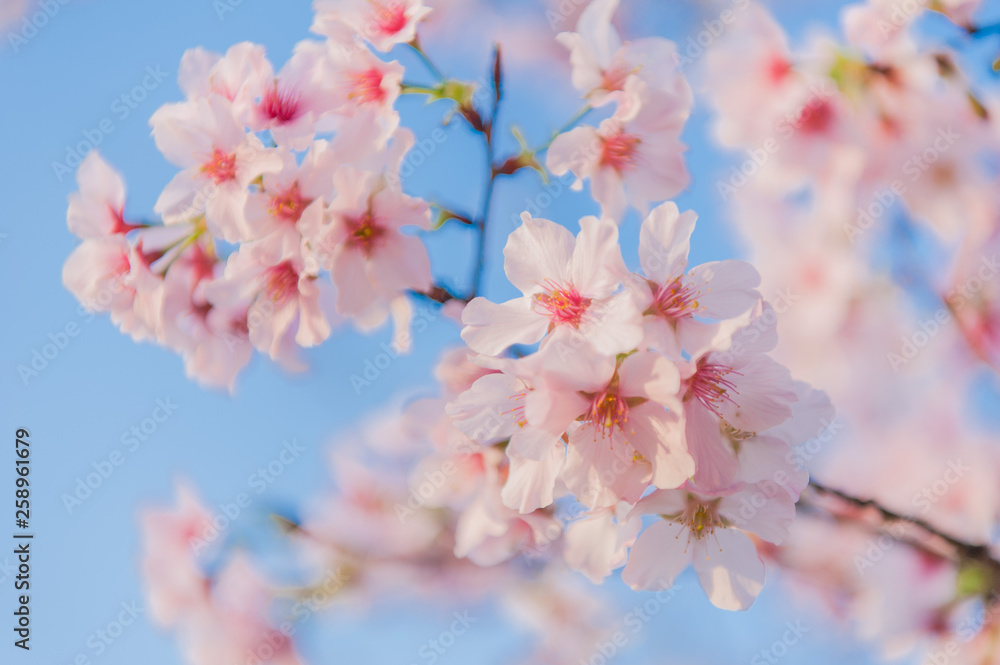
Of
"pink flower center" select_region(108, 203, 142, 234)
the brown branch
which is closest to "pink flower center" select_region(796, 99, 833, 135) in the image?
the brown branch

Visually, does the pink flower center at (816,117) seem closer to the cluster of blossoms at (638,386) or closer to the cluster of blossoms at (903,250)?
the cluster of blossoms at (903,250)

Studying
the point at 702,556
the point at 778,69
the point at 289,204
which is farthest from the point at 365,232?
the point at 778,69

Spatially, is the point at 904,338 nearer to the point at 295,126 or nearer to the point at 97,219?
the point at 295,126

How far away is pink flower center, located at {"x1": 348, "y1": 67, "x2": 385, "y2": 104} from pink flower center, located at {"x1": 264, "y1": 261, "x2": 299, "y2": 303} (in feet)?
0.99

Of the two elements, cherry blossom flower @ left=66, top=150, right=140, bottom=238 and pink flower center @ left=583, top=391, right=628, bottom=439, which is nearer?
pink flower center @ left=583, top=391, right=628, bottom=439

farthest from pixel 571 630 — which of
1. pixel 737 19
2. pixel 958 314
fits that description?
pixel 737 19

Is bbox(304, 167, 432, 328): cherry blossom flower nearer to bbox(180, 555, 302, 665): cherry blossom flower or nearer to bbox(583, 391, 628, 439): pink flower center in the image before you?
→ bbox(583, 391, 628, 439): pink flower center

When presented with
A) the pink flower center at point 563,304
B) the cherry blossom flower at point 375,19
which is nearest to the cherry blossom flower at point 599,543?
the pink flower center at point 563,304

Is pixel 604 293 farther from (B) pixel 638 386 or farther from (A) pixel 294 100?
(A) pixel 294 100

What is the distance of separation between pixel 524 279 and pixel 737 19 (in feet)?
4.43

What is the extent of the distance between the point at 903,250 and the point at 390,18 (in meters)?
1.55

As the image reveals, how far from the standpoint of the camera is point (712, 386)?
84cm

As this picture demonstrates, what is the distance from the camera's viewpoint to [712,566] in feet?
3.28

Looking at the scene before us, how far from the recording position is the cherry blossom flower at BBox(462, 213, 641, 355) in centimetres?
82
